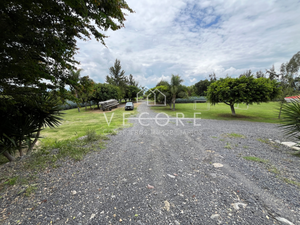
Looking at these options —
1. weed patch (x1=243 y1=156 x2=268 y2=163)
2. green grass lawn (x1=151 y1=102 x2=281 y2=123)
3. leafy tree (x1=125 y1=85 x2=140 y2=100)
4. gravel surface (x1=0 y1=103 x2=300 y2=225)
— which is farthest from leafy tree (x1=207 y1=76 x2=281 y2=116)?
leafy tree (x1=125 y1=85 x2=140 y2=100)

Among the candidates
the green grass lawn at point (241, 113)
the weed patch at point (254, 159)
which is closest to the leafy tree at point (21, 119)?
the weed patch at point (254, 159)

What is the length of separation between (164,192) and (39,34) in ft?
16.4

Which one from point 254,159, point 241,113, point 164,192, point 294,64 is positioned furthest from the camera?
point 294,64

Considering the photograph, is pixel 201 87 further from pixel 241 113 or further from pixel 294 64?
pixel 241 113

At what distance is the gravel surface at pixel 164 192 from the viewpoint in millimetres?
2191

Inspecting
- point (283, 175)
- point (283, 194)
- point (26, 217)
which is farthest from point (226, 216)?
point (26, 217)

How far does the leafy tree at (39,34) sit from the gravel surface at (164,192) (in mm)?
2743

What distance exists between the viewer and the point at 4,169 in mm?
3719

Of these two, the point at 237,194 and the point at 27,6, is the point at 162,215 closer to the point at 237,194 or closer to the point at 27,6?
the point at 237,194

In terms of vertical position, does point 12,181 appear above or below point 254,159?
above

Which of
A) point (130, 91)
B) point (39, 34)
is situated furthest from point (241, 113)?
point (130, 91)

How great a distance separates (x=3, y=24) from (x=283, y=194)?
6.93 metres

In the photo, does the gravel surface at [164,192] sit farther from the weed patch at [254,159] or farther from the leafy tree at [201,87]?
the leafy tree at [201,87]

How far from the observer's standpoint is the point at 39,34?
3123 millimetres
